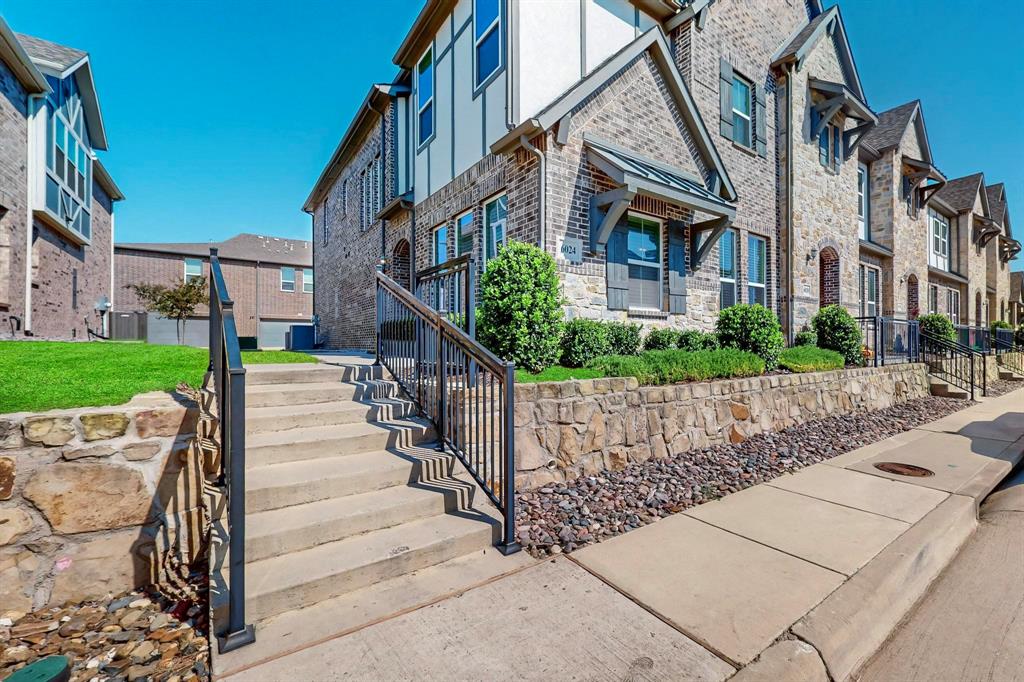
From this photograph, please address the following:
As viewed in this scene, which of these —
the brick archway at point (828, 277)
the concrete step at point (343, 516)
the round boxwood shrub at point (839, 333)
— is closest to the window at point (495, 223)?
the concrete step at point (343, 516)

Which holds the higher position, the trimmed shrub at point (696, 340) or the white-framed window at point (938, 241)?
the white-framed window at point (938, 241)

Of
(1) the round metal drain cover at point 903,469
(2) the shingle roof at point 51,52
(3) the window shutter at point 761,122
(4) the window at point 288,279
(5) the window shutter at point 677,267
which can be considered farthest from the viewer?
(4) the window at point 288,279

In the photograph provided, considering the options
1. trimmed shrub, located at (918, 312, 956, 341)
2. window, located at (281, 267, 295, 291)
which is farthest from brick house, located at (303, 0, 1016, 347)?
window, located at (281, 267, 295, 291)

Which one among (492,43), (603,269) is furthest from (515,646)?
(492,43)

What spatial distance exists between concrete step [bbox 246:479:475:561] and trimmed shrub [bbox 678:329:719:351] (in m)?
5.73

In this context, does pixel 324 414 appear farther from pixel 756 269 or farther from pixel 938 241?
pixel 938 241

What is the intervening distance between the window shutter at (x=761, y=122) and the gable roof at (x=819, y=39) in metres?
1.20

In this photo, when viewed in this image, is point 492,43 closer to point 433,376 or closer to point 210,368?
point 433,376

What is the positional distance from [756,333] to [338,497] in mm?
7282

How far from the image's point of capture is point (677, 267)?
834 centimetres

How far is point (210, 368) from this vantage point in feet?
12.0

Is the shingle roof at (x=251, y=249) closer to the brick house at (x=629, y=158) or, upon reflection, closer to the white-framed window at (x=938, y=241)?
the brick house at (x=629, y=158)

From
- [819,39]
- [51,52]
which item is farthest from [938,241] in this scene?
[51,52]

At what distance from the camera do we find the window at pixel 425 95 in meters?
9.59
